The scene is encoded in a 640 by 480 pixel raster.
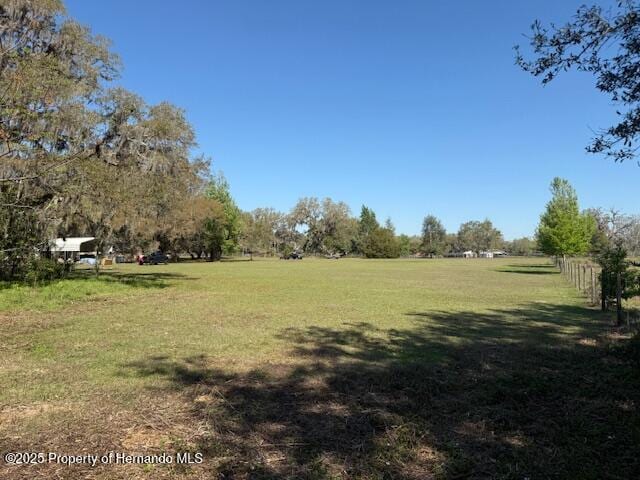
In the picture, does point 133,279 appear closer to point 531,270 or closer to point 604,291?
point 604,291

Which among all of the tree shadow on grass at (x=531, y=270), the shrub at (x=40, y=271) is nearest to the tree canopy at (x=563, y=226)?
the tree shadow on grass at (x=531, y=270)

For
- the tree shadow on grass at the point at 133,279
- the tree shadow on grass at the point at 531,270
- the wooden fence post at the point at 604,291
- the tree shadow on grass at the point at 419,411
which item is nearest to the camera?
the tree shadow on grass at the point at 419,411

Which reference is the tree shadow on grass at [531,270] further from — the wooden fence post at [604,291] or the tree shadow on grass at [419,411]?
the tree shadow on grass at [419,411]

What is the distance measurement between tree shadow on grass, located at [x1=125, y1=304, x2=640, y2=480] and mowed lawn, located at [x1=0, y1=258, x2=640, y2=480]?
0.02 metres

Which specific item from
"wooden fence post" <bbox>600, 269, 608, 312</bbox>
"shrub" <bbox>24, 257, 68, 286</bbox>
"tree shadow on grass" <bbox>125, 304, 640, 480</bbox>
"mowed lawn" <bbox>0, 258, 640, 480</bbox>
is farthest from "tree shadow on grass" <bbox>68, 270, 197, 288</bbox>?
"wooden fence post" <bbox>600, 269, 608, 312</bbox>

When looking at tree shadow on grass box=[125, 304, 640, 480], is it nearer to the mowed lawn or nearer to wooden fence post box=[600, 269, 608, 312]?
the mowed lawn

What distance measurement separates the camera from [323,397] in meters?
5.07

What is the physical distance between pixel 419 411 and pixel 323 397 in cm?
111

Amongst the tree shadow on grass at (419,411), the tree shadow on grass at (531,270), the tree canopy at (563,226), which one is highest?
the tree canopy at (563,226)

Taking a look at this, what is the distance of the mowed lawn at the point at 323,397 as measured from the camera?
3473mm

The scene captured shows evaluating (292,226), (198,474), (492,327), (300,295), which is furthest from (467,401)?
(292,226)

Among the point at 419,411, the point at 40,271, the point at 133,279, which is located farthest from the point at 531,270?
the point at 419,411

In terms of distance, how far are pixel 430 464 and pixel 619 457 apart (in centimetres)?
151

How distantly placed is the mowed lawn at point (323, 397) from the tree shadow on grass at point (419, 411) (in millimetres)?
21
